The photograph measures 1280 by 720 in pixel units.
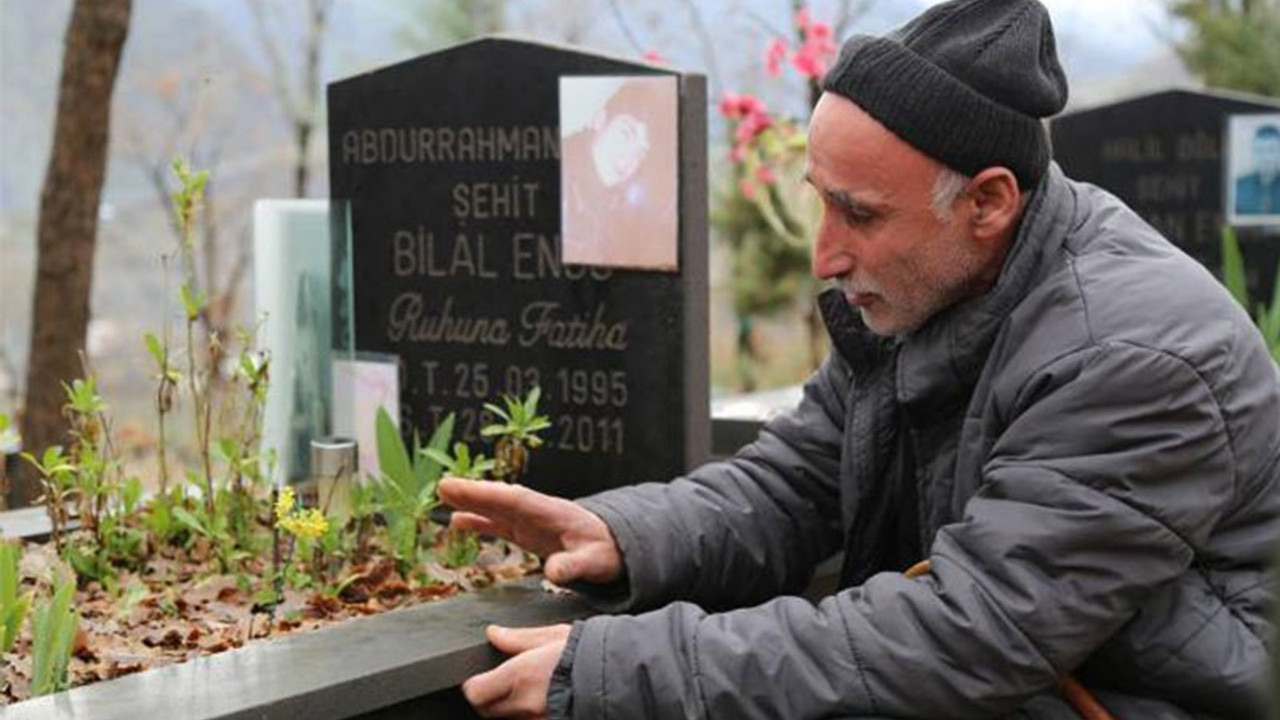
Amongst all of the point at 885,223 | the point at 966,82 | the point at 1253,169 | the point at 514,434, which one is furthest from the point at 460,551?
the point at 1253,169

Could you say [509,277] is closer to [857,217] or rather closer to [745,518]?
[745,518]

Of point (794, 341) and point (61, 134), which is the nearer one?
point (61, 134)

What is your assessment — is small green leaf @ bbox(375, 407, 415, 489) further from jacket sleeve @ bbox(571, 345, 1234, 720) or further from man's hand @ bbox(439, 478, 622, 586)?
jacket sleeve @ bbox(571, 345, 1234, 720)

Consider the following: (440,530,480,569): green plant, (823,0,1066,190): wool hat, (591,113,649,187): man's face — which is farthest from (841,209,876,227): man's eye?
(591,113,649,187): man's face

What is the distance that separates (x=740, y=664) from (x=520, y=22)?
16.5 m

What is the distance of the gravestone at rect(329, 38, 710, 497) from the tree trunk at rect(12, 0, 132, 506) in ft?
5.95

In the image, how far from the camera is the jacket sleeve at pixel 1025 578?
257 centimetres

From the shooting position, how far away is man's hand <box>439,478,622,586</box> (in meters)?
3.18

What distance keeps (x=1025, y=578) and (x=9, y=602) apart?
1.55 m

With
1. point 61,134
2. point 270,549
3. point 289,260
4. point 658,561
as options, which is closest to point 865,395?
point 658,561

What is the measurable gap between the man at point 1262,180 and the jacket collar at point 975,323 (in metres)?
5.51

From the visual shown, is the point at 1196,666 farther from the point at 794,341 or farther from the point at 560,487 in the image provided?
the point at 794,341

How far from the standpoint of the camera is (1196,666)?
2.62 m

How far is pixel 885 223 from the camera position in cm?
288
